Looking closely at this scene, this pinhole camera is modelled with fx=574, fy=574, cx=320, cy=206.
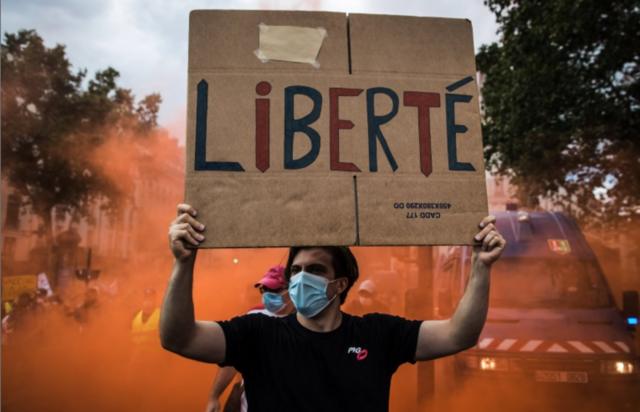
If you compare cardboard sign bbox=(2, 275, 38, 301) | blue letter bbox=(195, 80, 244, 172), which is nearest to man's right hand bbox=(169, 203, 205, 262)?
blue letter bbox=(195, 80, 244, 172)

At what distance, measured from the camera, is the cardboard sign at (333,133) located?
84.6 inches

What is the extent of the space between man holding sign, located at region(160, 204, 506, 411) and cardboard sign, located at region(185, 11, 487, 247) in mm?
150

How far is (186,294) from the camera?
7.02 ft

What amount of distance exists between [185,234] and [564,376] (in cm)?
541

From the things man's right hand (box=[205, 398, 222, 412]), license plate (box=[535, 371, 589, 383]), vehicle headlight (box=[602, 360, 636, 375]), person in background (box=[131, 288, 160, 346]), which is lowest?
license plate (box=[535, 371, 589, 383])

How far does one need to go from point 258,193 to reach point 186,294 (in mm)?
462

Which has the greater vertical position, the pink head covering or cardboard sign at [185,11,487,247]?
cardboard sign at [185,11,487,247]

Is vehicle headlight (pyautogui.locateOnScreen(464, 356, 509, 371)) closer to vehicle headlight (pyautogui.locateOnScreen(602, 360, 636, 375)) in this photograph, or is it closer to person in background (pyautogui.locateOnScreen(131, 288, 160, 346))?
vehicle headlight (pyautogui.locateOnScreen(602, 360, 636, 375))

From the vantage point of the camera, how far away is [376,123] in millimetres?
2275

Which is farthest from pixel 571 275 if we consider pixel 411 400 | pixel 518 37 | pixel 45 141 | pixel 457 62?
pixel 45 141

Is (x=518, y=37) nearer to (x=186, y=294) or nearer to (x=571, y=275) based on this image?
(x=571, y=275)

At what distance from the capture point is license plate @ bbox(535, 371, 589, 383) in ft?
20.0

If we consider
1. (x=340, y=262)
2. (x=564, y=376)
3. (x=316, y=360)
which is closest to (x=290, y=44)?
(x=340, y=262)

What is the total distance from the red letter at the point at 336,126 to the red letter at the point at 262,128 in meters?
0.25
